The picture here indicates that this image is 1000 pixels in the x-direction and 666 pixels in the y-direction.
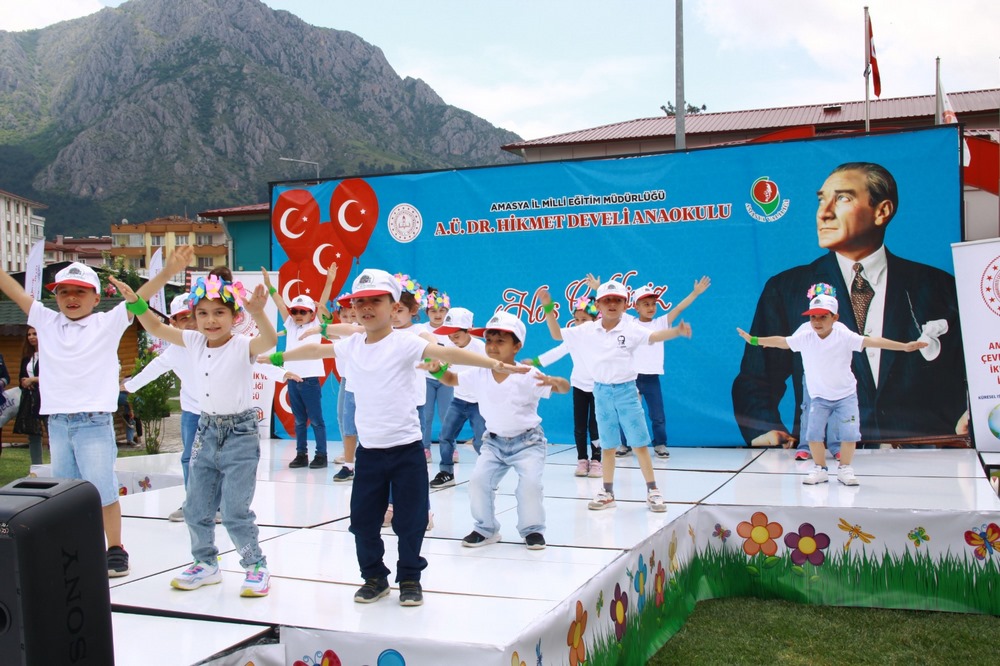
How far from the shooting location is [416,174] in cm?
995

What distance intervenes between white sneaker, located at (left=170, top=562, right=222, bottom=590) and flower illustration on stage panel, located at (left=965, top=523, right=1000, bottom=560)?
4.13m

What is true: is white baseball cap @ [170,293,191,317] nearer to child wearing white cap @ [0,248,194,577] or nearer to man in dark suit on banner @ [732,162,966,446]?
child wearing white cap @ [0,248,194,577]

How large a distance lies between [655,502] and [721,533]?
17.7 inches

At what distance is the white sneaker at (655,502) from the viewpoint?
5.60 m

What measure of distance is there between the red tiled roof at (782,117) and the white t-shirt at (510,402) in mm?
21073

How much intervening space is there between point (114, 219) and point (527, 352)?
6790cm

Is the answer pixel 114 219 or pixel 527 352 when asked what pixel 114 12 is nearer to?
pixel 114 219

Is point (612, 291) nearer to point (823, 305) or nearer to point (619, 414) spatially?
point (619, 414)

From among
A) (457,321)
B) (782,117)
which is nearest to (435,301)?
(457,321)

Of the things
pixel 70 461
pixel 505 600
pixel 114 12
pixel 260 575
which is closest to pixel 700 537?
pixel 505 600

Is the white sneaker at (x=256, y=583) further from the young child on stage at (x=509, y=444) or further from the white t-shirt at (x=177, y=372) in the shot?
the white t-shirt at (x=177, y=372)

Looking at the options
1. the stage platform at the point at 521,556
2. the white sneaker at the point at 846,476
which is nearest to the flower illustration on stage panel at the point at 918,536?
the stage platform at the point at 521,556

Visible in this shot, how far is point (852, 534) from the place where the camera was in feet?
17.4

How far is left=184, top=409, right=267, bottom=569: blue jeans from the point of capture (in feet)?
13.3
